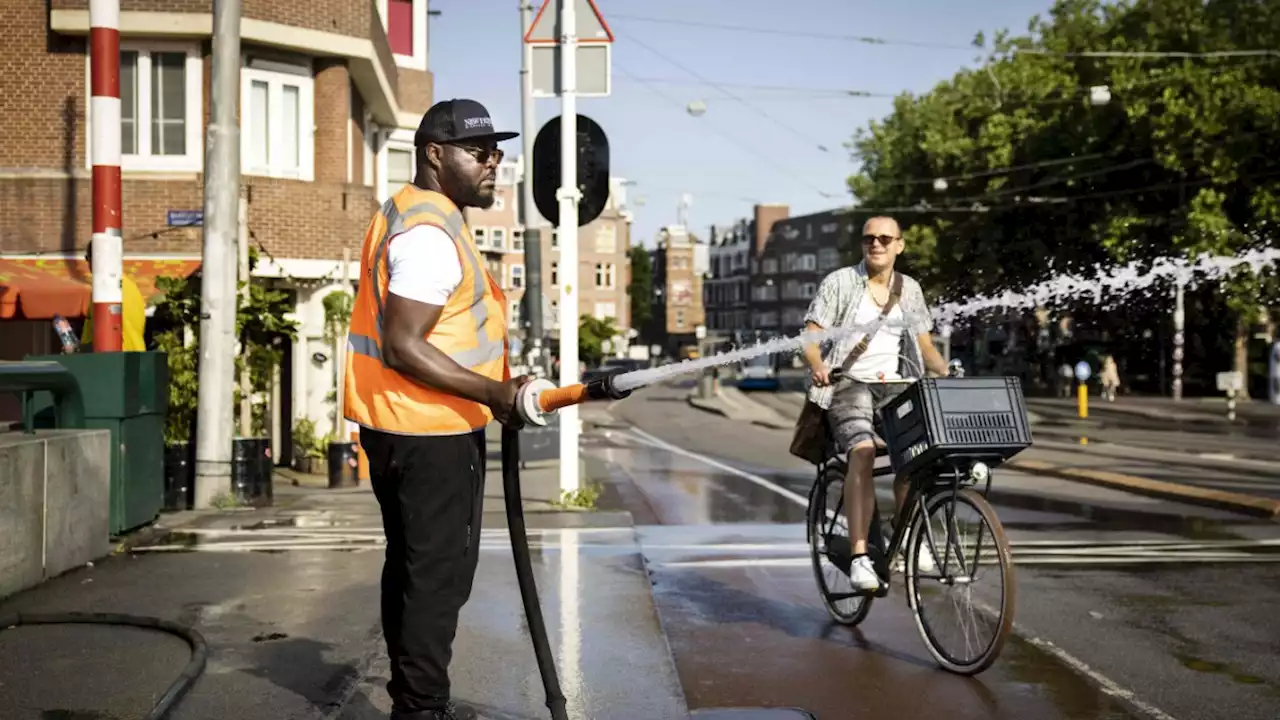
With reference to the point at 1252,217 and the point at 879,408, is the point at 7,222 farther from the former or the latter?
the point at 1252,217

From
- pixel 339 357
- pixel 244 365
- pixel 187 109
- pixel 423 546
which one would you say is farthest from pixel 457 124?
pixel 339 357

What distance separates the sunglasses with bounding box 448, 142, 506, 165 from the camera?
4316 millimetres

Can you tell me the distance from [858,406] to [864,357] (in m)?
0.23

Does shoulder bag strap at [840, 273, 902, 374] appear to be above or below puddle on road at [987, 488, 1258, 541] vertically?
above

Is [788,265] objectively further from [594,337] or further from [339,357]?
[339,357]

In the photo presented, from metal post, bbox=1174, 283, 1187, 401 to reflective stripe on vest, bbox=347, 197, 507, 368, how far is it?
4199 cm

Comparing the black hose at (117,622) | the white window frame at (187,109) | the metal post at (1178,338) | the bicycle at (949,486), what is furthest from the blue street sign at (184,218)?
the metal post at (1178,338)

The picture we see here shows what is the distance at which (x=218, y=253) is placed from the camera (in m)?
12.0

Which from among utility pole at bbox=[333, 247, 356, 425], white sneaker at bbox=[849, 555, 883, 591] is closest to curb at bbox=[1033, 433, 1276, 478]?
utility pole at bbox=[333, 247, 356, 425]

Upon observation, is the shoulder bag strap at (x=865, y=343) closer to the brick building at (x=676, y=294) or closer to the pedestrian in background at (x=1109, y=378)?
the pedestrian in background at (x=1109, y=378)

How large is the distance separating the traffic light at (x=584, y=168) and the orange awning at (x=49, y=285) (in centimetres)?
524

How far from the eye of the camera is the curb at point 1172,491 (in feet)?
38.0

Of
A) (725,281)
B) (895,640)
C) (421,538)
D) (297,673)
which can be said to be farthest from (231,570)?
(725,281)

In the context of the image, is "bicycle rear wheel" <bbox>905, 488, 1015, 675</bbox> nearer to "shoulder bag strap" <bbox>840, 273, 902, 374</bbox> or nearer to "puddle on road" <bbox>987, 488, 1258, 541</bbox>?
"shoulder bag strap" <bbox>840, 273, 902, 374</bbox>
